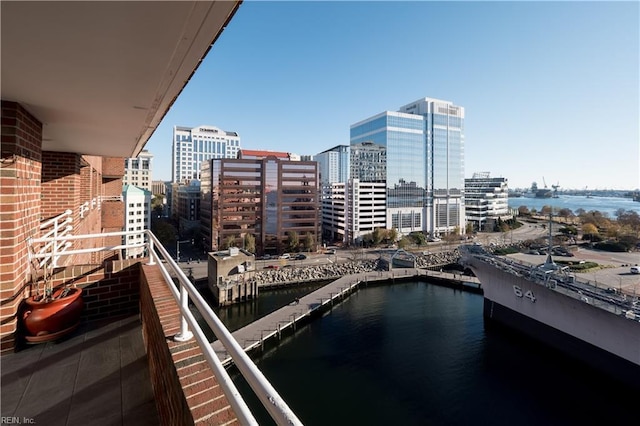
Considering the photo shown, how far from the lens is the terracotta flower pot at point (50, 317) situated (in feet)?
9.07

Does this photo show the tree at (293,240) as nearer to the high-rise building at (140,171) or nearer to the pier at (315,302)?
the pier at (315,302)

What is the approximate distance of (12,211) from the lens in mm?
2570

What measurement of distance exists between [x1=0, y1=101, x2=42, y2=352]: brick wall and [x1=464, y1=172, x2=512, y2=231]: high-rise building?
6693 centimetres

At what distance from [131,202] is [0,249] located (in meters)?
39.8

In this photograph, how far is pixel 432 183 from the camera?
54125 mm

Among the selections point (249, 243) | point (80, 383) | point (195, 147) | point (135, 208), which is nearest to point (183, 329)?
point (80, 383)

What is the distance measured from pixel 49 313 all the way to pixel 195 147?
96901mm

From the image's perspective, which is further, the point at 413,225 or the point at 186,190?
the point at 186,190

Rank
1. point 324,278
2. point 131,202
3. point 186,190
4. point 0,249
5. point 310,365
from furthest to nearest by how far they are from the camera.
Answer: point 186,190, point 131,202, point 324,278, point 310,365, point 0,249

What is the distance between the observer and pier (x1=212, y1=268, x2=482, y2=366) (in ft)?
58.3

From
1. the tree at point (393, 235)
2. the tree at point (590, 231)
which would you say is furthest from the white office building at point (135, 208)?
the tree at point (590, 231)

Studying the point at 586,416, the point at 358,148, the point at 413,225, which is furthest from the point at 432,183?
the point at 586,416

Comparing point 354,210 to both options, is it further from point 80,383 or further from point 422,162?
point 80,383

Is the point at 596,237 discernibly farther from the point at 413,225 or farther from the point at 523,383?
the point at 523,383
